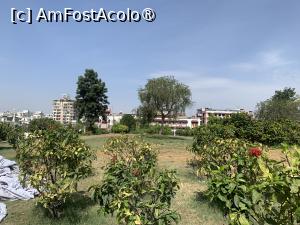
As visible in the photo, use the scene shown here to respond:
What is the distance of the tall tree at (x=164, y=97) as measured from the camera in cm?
3177

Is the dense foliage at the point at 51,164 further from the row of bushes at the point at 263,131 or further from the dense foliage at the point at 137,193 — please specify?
the row of bushes at the point at 263,131

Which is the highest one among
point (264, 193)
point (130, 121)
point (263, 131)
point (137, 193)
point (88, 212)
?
point (130, 121)

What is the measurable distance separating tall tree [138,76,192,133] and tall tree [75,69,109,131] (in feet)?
39.1

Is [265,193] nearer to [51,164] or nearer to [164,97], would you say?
[51,164]

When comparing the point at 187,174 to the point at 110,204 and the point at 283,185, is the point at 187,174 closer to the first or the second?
the point at 110,204

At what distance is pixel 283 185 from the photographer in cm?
236

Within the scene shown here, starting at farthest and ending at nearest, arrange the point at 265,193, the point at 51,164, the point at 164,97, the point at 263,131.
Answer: the point at 164,97
the point at 263,131
the point at 51,164
the point at 265,193

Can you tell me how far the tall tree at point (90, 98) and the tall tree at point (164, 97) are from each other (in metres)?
11.9

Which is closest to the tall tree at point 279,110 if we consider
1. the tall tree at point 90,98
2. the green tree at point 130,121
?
the green tree at point 130,121

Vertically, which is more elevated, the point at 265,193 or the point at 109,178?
the point at 265,193

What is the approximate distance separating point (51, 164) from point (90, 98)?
120ft

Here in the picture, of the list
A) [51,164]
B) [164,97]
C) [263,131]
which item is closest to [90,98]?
[164,97]

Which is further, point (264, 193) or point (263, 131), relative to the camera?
point (263, 131)

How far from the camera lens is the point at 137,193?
4.95m
